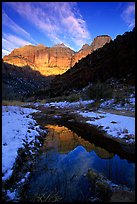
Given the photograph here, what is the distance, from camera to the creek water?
5168 mm

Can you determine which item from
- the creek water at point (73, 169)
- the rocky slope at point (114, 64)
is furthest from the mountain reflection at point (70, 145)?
the rocky slope at point (114, 64)

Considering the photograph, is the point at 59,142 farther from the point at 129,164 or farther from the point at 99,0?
the point at 99,0

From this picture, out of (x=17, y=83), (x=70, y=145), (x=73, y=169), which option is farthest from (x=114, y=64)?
(x=17, y=83)

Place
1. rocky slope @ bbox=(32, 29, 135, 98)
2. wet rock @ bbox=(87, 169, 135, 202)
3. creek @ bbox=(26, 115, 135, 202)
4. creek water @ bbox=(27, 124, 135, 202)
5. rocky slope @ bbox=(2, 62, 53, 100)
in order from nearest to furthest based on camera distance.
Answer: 1. wet rock @ bbox=(87, 169, 135, 202)
2. creek @ bbox=(26, 115, 135, 202)
3. creek water @ bbox=(27, 124, 135, 202)
4. rocky slope @ bbox=(32, 29, 135, 98)
5. rocky slope @ bbox=(2, 62, 53, 100)

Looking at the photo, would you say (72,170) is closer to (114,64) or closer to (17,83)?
(114,64)

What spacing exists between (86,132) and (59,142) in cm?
330

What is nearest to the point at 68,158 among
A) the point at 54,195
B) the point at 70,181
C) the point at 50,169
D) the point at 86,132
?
the point at 50,169

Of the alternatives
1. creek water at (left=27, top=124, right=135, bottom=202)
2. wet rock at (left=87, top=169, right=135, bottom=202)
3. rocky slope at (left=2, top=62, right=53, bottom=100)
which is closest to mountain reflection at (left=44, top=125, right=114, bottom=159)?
creek water at (left=27, top=124, right=135, bottom=202)

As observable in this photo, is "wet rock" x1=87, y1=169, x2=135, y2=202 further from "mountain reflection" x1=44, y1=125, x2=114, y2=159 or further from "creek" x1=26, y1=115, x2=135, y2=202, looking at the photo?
"mountain reflection" x1=44, y1=125, x2=114, y2=159

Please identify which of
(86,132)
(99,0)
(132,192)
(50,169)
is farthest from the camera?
(86,132)

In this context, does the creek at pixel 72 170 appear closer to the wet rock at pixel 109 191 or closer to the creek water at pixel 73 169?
the creek water at pixel 73 169

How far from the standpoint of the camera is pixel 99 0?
352 centimetres

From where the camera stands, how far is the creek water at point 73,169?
5.17 metres

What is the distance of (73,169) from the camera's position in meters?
6.69
